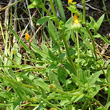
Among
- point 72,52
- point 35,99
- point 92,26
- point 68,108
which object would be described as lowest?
point 68,108

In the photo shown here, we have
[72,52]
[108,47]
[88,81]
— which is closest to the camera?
[88,81]

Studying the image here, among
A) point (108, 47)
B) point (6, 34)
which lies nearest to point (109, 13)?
point (108, 47)

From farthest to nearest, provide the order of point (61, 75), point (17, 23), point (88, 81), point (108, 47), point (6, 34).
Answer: point (17, 23), point (6, 34), point (108, 47), point (61, 75), point (88, 81)

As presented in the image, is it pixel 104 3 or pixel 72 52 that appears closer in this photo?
pixel 72 52

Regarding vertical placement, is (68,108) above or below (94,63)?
below

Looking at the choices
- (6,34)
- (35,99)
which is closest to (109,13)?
(6,34)

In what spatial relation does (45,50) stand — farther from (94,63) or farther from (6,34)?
(6,34)

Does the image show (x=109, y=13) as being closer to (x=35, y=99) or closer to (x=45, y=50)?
(x=45, y=50)

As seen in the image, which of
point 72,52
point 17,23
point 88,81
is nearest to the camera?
point 88,81

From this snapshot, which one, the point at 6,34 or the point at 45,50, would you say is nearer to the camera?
the point at 45,50

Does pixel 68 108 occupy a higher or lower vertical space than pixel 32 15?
lower
